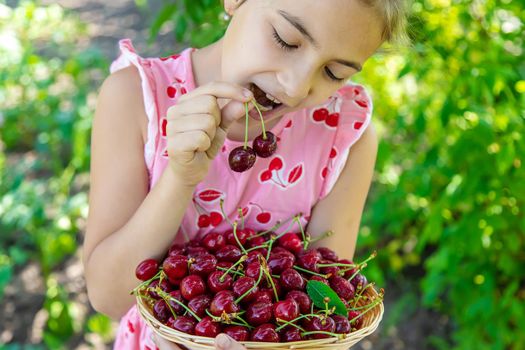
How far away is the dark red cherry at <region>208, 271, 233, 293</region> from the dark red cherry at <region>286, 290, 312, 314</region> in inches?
4.2

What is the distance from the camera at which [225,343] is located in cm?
107

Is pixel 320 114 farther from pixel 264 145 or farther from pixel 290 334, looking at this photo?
pixel 290 334

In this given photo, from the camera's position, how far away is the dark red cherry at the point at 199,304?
3.81 feet

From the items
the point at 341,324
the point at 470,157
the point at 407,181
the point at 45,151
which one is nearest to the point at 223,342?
the point at 341,324

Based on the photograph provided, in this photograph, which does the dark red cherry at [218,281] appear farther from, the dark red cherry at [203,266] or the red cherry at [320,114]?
the red cherry at [320,114]

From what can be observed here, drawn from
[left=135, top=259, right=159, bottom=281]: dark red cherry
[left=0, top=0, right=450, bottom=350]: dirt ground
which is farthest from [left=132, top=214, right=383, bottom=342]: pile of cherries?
[left=0, top=0, right=450, bottom=350]: dirt ground

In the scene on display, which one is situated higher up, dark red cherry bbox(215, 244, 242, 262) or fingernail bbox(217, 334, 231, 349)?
fingernail bbox(217, 334, 231, 349)

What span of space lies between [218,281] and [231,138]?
17.2 inches

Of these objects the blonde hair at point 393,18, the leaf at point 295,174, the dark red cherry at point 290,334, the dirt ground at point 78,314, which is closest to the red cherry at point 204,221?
the leaf at point 295,174

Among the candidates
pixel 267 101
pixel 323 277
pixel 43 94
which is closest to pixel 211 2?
pixel 267 101

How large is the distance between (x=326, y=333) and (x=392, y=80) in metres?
2.22

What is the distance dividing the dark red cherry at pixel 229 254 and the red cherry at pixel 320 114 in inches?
18.2

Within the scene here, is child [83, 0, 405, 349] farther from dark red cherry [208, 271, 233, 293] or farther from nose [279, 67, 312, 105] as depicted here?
dark red cherry [208, 271, 233, 293]

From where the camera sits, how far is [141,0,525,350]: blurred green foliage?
6.89ft
